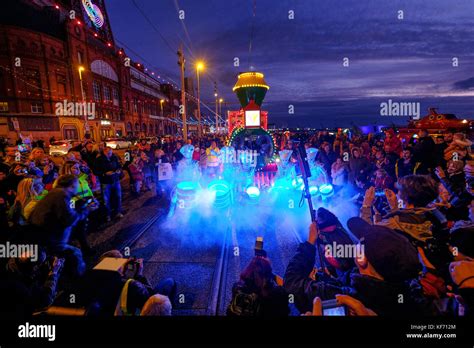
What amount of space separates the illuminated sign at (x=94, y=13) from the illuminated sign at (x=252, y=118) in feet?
152

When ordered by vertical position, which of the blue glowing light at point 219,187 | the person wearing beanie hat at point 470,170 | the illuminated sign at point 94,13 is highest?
the illuminated sign at point 94,13

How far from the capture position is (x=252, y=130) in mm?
11742

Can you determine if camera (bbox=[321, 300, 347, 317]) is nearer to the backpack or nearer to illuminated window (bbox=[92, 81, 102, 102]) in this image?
the backpack

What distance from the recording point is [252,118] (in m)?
12.3

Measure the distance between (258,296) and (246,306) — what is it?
0.14 meters

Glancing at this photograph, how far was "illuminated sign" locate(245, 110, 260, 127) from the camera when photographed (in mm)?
12219

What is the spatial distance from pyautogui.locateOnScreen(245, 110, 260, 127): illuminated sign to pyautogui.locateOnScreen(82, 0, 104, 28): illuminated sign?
46203 millimetres

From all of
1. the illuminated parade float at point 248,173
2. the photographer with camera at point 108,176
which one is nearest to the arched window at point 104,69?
the illuminated parade float at point 248,173

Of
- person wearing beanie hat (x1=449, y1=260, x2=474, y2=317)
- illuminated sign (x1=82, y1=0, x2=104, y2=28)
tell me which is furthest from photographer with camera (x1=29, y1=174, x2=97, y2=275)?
illuminated sign (x1=82, y1=0, x2=104, y2=28)

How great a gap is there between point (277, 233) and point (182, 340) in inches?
179

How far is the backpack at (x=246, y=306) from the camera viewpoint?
2023 mm

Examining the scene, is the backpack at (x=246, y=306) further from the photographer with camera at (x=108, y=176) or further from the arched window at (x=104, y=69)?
the arched window at (x=104, y=69)

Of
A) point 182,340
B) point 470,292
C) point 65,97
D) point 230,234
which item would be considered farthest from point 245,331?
point 65,97

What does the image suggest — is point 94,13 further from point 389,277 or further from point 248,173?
point 389,277
